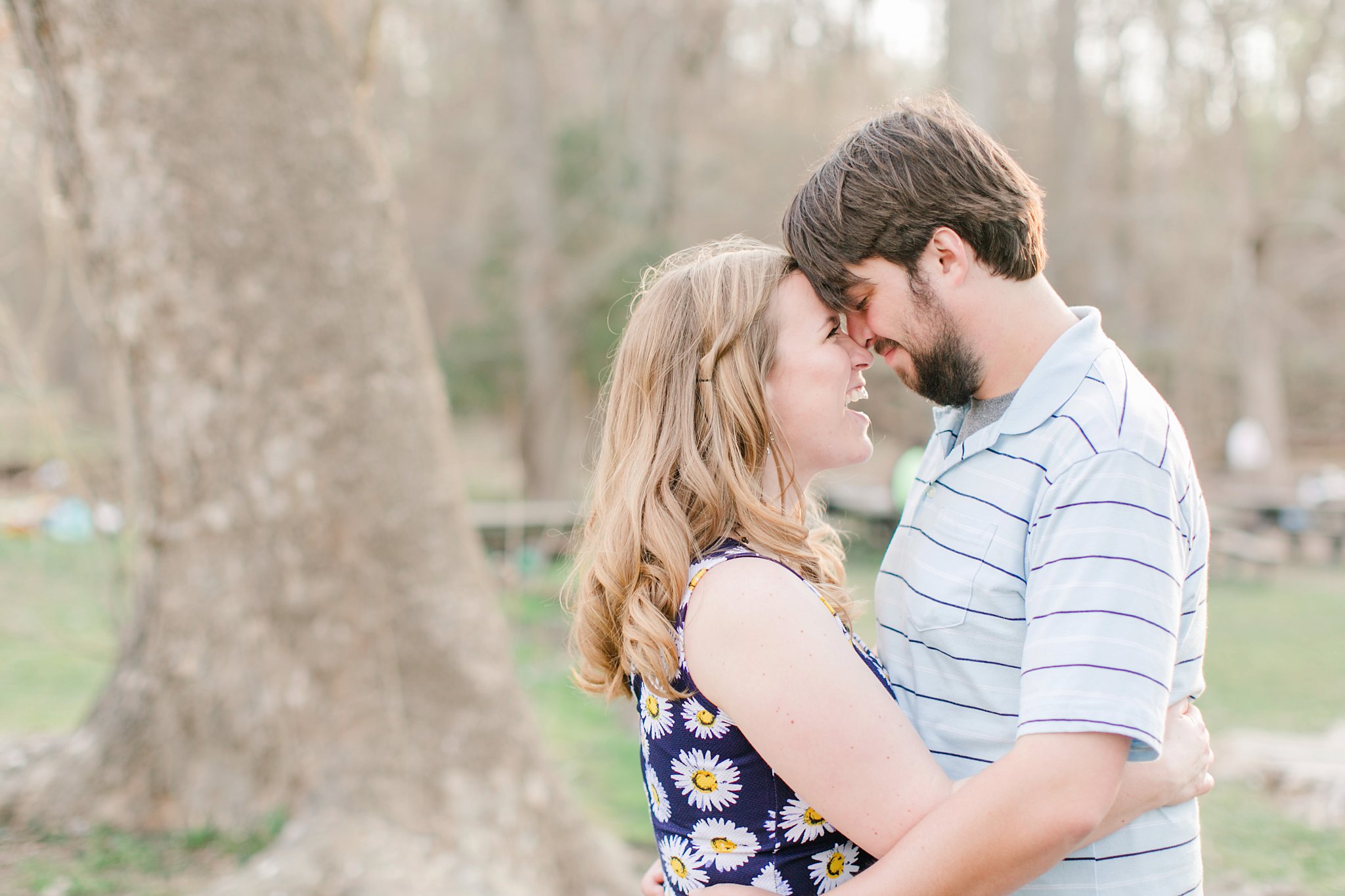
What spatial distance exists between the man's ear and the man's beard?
0.03 metres

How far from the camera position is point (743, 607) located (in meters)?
1.54

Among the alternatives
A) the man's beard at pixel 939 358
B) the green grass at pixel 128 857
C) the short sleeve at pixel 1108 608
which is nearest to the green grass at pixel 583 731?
the green grass at pixel 128 857

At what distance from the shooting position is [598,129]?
16359 mm

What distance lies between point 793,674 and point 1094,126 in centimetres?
2344

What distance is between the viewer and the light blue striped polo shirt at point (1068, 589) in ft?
4.48

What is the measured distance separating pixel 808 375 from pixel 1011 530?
0.41 metres

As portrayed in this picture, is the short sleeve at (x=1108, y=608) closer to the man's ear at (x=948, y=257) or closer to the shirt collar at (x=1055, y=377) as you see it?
the shirt collar at (x=1055, y=377)

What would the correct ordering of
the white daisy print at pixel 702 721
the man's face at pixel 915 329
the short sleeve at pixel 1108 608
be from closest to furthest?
the short sleeve at pixel 1108 608 → the white daisy print at pixel 702 721 → the man's face at pixel 915 329

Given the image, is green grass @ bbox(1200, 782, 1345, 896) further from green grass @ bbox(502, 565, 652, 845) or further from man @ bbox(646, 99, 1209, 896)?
man @ bbox(646, 99, 1209, 896)

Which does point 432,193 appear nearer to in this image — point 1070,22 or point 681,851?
point 1070,22

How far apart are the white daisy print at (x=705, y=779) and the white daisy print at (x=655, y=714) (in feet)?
0.16

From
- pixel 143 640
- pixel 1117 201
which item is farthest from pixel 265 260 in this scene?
pixel 1117 201

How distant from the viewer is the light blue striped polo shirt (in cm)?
137

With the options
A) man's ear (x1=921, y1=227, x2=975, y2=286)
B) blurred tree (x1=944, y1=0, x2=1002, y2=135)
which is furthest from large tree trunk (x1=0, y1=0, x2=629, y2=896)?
blurred tree (x1=944, y1=0, x2=1002, y2=135)
